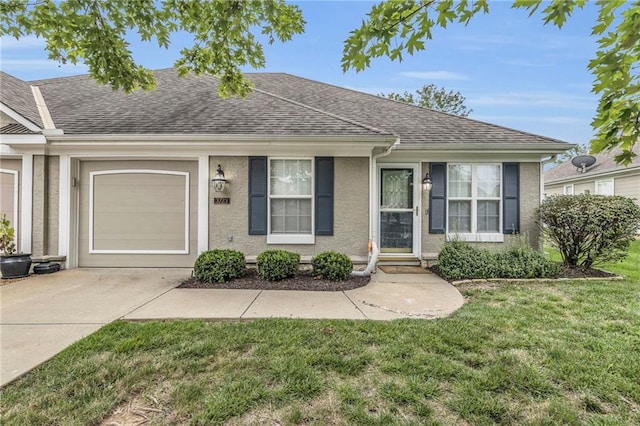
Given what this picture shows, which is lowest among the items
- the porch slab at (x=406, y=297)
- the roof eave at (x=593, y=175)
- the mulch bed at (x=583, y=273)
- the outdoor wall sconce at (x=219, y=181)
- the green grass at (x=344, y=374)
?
the green grass at (x=344, y=374)

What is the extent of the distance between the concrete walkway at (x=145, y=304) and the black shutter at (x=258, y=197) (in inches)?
65.6

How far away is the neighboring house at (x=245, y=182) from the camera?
6105mm

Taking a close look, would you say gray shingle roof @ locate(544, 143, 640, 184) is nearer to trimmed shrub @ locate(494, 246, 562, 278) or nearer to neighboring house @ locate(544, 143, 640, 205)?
neighboring house @ locate(544, 143, 640, 205)

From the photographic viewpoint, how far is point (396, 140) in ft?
19.3

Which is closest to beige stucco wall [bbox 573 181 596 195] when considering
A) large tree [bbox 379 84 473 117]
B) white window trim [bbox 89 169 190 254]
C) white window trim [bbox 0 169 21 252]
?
large tree [bbox 379 84 473 117]

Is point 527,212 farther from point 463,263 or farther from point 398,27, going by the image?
point 398,27

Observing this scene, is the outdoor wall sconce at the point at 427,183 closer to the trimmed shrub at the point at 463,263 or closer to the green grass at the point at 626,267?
the trimmed shrub at the point at 463,263

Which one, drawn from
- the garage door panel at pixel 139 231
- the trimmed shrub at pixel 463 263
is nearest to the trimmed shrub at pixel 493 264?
the trimmed shrub at pixel 463 263

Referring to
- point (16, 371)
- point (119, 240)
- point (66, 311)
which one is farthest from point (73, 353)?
point (119, 240)

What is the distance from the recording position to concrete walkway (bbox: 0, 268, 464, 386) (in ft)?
10.7

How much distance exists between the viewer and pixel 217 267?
211 inches

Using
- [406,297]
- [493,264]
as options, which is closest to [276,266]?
[406,297]

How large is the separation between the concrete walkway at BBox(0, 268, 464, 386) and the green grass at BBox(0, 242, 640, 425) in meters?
0.34

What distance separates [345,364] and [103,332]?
9.06 feet
